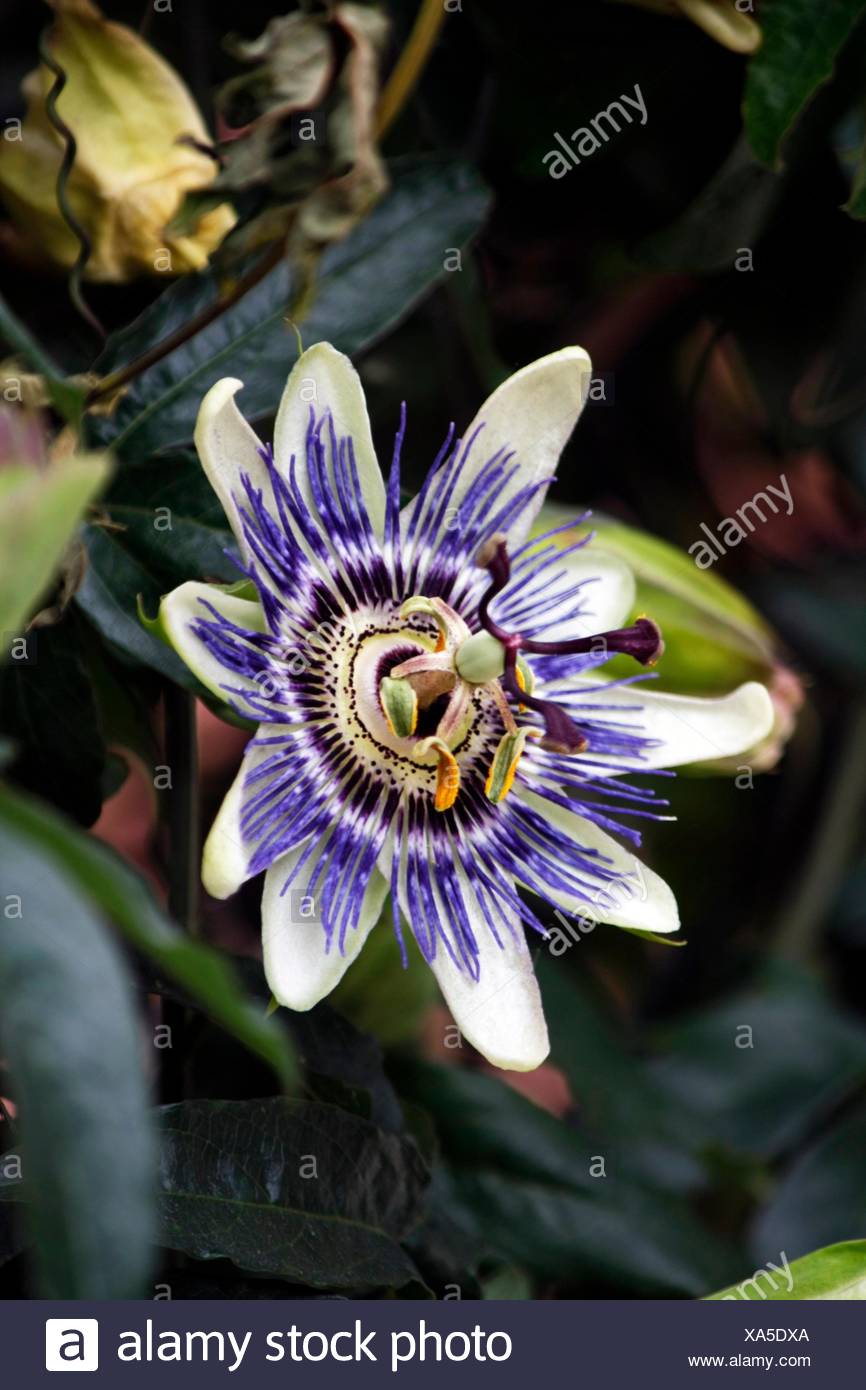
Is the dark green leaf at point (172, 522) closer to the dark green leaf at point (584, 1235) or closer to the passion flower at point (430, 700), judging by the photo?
the passion flower at point (430, 700)

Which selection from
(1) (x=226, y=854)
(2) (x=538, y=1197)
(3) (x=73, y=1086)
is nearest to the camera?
(3) (x=73, y=1086)

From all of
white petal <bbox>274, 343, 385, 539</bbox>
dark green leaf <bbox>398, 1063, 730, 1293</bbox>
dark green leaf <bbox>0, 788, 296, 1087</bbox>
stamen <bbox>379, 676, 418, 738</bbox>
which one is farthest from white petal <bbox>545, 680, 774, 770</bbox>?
dark green leaf <bbox>0, 788, 296, 1087</bbox>

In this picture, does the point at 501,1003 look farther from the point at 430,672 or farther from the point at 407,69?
the point at 407,69

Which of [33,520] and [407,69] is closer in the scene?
[33,520]

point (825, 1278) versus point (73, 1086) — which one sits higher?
point (73, 1086)

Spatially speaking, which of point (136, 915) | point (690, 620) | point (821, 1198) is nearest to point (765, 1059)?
point (821, 1198)

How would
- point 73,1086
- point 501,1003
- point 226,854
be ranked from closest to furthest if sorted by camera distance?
point 73,1086 → point 226,854 → point 501,1003

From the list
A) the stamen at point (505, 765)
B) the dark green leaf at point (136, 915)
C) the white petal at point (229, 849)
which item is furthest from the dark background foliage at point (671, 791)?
the stamen at point (505, 765)

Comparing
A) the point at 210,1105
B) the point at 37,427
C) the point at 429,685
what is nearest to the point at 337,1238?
the point at 210,1105

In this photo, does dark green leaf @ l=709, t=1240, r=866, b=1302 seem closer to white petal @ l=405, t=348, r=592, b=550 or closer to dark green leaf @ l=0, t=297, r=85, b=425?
white petal @ l=405, t=348, r=592, b=550
